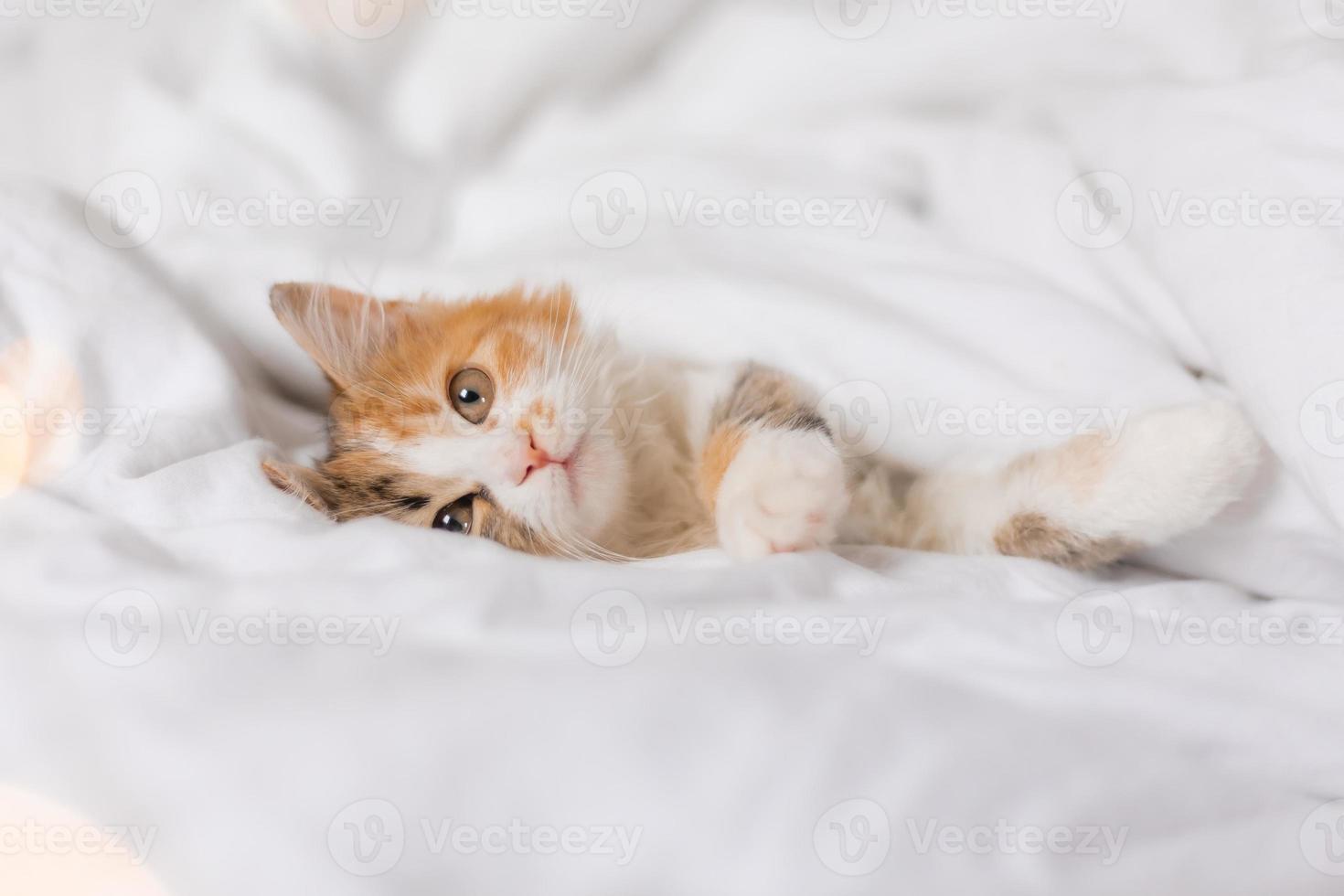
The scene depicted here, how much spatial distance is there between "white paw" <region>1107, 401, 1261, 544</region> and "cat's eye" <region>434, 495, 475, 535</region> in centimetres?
114

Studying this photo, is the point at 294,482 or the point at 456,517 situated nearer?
the point at 294,482

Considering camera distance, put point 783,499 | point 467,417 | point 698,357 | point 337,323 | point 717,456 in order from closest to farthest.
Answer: point 783,499 < point 717,456 < point 467,417 < point 337,323 < point 698,357

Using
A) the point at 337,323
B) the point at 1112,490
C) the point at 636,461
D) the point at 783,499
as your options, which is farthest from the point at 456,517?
the point at 1112,490

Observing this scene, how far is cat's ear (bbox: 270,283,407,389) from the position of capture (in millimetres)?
1725

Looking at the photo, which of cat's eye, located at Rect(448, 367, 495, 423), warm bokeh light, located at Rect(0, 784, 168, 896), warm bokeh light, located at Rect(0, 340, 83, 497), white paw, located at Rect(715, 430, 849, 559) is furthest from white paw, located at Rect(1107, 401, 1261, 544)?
warm bokeh light, located at Rect(0, 340, 83, 497)

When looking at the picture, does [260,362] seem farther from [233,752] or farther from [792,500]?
[792,500]

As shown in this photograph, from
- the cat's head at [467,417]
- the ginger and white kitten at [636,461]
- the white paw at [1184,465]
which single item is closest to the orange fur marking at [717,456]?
the ginger and white kitten at [636,461]

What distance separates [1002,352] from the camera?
164cm

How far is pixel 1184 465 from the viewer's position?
1.39 metres

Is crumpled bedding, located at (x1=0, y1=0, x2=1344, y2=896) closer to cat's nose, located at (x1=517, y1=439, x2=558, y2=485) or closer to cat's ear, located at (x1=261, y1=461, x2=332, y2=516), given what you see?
cat's ear, located at (x1=261, y1=461, x2=332, y2=516)

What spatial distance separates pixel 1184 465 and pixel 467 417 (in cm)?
126

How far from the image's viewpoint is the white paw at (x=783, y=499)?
4.42ft

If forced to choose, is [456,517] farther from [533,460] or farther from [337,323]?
[337,323]

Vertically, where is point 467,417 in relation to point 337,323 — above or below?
below
